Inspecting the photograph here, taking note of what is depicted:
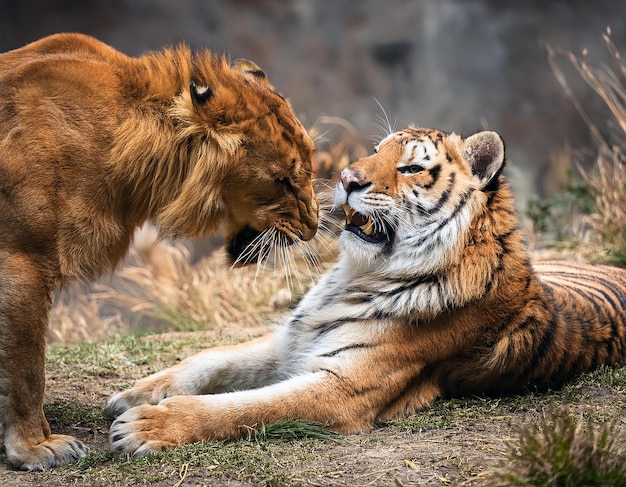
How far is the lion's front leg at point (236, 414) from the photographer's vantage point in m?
3.22

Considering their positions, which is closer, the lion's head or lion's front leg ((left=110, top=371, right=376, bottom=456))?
lion's front leg ((left=110, top=371, right=376, bottom=456))

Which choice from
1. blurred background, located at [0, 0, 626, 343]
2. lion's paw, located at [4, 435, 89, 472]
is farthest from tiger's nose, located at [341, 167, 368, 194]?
blurred background, located at [0, 0, 626, 343]

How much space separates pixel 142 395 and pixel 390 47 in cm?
942

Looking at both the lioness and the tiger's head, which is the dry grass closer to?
the tiger's head

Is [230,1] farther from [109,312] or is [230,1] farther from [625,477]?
[625,477]

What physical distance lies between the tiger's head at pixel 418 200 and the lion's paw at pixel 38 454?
1.50 m

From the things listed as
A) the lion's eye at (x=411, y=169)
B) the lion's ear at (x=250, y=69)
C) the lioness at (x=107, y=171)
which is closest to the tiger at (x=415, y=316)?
the lion's eye at (x=411, y=169)

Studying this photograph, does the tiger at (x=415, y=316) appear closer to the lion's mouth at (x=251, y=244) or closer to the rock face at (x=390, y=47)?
the lion's mouth at (x=251, y=244)

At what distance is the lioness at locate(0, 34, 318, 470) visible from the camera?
320 cm

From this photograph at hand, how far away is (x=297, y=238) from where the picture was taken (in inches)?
150

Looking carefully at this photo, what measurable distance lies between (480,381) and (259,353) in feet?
3.56

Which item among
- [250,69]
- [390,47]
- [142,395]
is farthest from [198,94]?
[390,47]

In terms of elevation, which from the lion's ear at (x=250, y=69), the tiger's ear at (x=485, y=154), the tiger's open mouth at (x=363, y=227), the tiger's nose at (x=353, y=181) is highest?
the lion's ear at (x=250, y=69)

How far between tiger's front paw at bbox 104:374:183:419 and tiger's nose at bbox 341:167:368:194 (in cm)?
122
